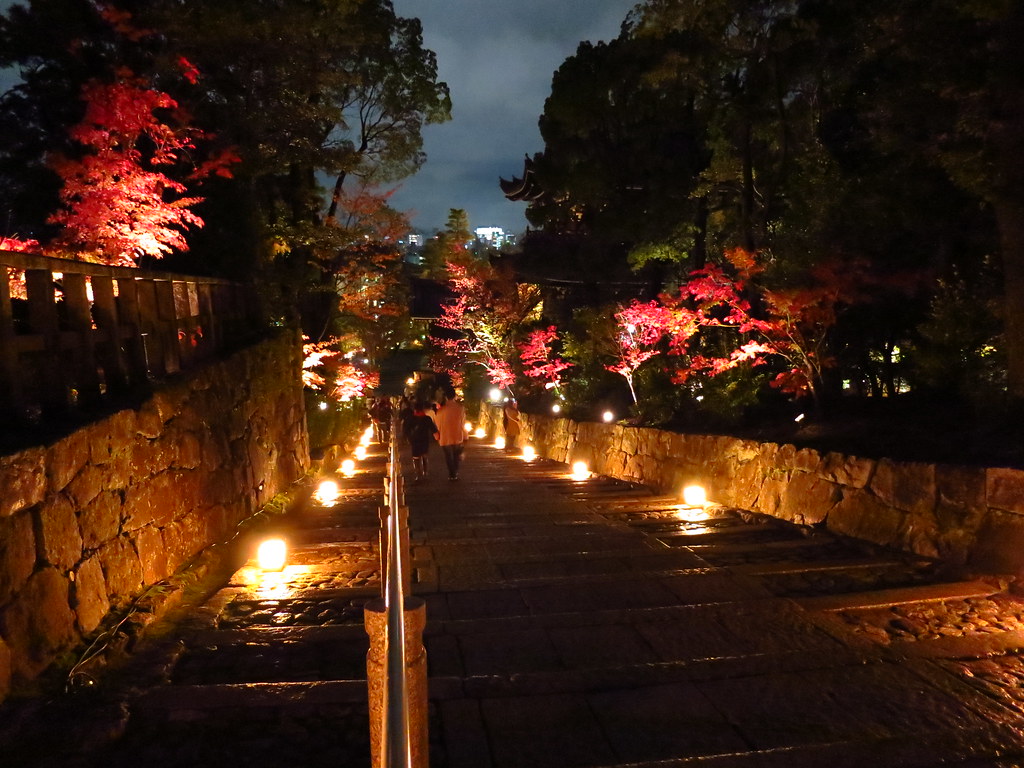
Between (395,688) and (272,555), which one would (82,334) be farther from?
(395,688)

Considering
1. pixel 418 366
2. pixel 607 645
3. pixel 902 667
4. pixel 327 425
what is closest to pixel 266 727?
pixel 607 645

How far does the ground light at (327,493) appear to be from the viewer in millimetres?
10523

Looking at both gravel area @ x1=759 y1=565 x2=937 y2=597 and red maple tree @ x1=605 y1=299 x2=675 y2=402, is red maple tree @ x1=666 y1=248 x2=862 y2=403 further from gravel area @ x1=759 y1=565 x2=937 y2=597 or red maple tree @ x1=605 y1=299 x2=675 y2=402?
gravel area @ x1=759 y1=565 x2=937 y2=597

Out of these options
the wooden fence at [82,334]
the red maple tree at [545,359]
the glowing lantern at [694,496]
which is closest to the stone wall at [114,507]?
the wooden fence at [82,334]

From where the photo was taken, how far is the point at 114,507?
4.64 meters

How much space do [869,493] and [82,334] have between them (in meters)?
6.60

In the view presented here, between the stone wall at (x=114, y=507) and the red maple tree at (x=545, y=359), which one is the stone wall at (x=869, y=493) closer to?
the stone wall at (x=114, y=507)

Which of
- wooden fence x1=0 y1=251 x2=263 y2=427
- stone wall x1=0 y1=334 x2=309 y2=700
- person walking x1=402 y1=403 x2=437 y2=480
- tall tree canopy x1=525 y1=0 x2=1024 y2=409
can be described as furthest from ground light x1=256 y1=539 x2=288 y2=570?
tall tree canopy x1=525 y1=0 x2=1024 y2=409

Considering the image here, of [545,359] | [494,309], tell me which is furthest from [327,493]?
[494,309]

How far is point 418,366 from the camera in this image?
50.1m

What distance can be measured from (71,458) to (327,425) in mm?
14662

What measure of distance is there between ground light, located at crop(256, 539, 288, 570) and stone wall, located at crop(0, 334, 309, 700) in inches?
22.8

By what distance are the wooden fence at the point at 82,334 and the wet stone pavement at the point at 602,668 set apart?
1.72 metres

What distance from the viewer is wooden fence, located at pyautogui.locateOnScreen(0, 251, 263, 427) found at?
4.28 meters
